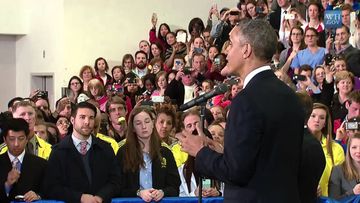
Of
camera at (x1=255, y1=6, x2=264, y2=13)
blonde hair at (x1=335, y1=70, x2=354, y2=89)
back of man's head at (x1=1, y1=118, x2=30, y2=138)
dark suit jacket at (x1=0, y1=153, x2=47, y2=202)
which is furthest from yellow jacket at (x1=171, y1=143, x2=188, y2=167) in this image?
camera at (x1=255, y1=6, x2=264, y2=13)

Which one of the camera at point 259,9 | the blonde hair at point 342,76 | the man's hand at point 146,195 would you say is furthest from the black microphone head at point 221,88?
the camera at point 259,9

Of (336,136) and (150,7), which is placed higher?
(150,7)

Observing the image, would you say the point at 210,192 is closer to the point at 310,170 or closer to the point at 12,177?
the point at 12,177

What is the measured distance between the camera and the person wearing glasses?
1083 cm

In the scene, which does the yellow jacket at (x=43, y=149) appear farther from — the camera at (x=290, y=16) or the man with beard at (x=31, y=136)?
the camera at (x=290, y=16)

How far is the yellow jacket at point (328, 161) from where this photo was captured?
21.4 ft

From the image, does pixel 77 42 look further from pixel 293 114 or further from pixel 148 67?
pixel 293 114

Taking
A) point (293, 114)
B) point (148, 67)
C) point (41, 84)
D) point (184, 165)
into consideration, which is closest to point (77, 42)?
point (41, 84)

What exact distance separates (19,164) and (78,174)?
1.60ft

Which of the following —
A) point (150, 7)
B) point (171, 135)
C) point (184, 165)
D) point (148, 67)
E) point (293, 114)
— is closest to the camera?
point (293, 114)

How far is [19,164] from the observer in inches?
243

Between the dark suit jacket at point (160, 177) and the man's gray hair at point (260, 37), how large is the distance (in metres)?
2.73

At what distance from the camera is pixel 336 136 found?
8242 mm

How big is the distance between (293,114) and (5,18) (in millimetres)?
13232
